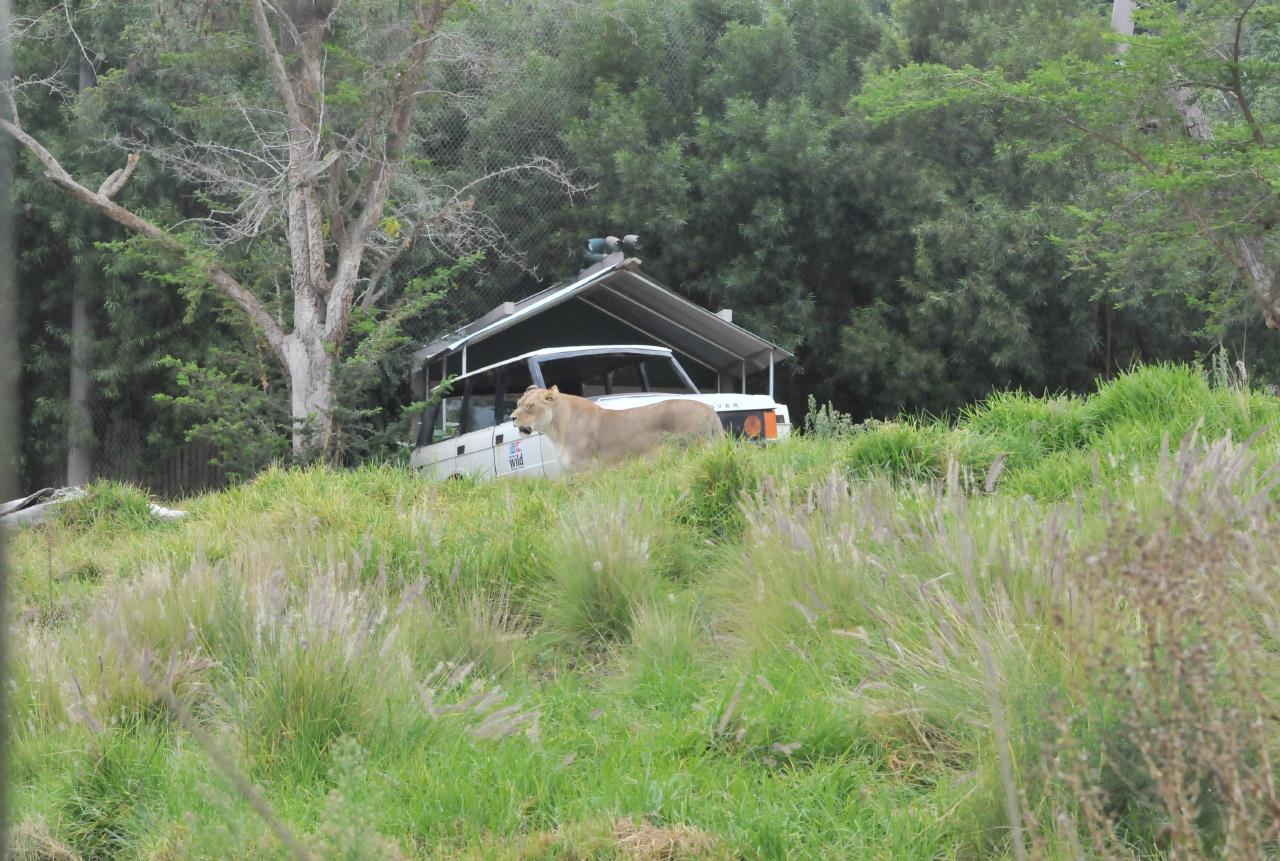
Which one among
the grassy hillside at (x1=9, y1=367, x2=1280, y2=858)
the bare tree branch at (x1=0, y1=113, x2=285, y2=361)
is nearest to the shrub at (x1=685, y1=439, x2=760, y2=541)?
the grassy hillside at (x1=9, y1=367, x2=1280, y2=858)

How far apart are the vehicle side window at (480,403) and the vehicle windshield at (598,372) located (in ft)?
2.18

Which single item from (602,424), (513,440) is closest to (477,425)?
(513,440)

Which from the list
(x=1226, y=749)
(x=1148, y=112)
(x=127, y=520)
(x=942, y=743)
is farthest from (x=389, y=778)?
(x=1148, y=112)

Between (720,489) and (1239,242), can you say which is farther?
(1239,242)

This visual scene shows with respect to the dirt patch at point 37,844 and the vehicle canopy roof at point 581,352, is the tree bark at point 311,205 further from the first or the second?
the dirt patch at point 37,844

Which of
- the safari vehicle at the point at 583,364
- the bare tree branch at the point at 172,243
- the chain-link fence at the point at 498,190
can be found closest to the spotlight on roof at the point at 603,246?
the safari vehicle at the point at 583,364

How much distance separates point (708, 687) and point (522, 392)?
1024 cm

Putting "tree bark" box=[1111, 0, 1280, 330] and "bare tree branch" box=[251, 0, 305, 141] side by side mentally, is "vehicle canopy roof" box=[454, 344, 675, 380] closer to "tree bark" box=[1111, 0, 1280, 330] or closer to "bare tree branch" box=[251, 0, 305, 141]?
"bare tree branch" box=[251, 0, 305, 141]

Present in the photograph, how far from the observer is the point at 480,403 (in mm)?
14695

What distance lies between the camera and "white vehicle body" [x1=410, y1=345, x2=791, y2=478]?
39.8ft

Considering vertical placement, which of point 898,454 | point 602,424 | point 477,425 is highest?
point 477,425

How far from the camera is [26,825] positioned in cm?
364

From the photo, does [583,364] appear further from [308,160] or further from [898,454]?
[898,454]

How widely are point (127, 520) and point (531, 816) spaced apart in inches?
300
